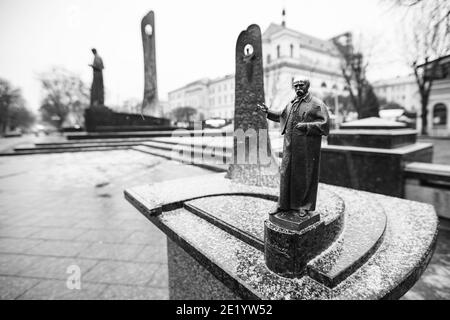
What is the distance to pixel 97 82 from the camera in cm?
1809

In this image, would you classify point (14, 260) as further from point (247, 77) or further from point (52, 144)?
point (52, 144)

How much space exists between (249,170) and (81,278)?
2593 mm

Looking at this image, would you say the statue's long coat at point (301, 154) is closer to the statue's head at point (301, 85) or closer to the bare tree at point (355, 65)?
the statue's head at point (301, 85)

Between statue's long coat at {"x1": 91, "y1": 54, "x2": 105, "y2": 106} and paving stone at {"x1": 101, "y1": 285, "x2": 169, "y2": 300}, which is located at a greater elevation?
statue's long coat at {"x1": 91, "y1": 54, "x2": 105, "y2": 106}

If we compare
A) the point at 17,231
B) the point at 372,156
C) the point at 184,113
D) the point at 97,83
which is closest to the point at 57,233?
the point at 17,231

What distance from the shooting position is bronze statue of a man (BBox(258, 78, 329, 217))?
143cm

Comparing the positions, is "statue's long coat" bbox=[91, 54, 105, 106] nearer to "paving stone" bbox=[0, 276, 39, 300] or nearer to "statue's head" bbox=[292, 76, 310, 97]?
"paving stone" bbox=[0, 276, 39, 300]

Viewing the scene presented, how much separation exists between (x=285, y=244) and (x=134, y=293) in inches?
78.6

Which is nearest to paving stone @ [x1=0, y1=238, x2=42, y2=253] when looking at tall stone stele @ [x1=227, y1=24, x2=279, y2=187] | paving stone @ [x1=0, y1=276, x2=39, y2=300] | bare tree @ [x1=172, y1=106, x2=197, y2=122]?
paving stone @ [x1=0, y1=276, x2=39, y2=300]

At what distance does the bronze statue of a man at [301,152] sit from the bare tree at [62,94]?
5765 centimetres

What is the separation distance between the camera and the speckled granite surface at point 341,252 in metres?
1.32

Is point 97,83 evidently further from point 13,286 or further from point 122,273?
point 122,273

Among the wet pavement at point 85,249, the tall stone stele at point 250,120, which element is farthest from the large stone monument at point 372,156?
the tall stone stele at point 250,120
